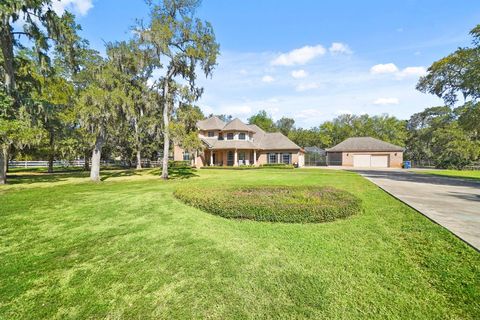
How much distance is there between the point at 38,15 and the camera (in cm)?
1277

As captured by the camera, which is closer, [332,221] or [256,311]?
[256,311]

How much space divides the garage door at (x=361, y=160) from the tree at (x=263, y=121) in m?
25.4

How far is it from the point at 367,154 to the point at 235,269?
130ft

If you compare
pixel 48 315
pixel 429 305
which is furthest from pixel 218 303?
pixel 429 305

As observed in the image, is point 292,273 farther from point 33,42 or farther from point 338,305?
point 33,42

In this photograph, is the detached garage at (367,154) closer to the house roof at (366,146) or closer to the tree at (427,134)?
the house roof at (366,146)

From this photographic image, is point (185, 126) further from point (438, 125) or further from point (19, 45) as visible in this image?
point (438, 125)

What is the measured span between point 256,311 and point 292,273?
3.40 ft

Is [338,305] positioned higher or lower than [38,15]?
lower

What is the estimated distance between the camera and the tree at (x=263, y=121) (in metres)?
60.5

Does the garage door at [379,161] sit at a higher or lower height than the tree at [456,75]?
lower

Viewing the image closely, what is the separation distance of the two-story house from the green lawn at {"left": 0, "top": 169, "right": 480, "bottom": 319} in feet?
→ 79.6

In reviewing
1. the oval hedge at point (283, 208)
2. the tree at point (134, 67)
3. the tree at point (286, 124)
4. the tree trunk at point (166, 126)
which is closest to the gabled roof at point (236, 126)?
the tree trunk at point (166, 126)

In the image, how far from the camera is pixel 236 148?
96.4 feet
